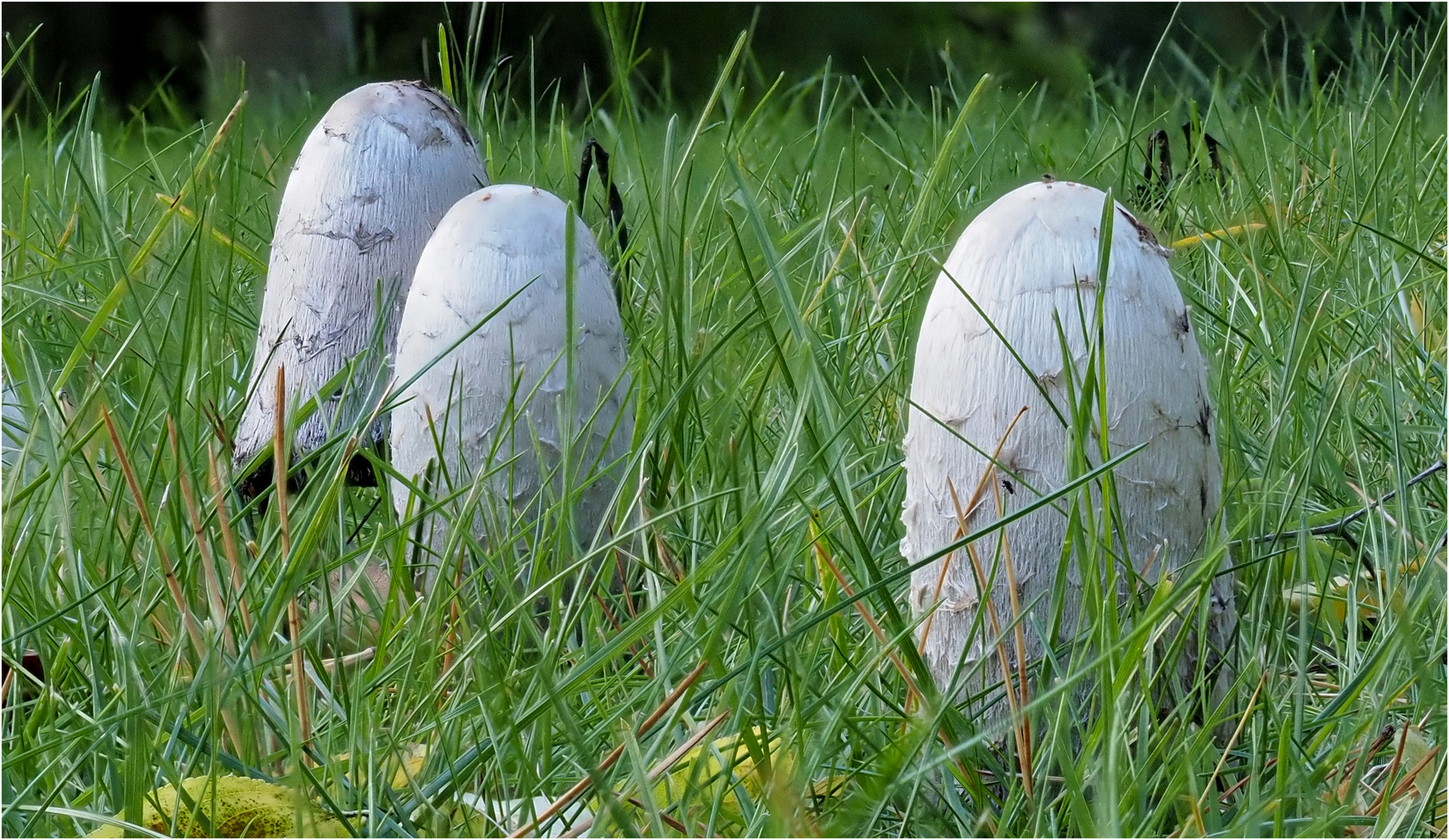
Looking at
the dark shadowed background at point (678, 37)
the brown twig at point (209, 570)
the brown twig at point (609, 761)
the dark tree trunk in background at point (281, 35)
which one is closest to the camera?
the brown twig at point (609, 761)

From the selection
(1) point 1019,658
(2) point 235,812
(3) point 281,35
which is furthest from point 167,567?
(3) point 281,35

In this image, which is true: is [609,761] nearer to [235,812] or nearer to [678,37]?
[235,812]

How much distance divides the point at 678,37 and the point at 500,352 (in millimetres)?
6512

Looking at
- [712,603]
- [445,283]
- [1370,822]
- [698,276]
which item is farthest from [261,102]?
[1370,822]

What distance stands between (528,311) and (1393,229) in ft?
4.46

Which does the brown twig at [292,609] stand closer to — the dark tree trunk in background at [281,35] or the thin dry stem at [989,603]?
the thin dry stem at [989,603]

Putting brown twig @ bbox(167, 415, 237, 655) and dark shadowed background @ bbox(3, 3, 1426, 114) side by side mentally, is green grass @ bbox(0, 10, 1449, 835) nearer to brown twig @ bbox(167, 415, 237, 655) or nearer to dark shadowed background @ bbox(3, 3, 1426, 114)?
brown twig @ bbox(167, 415, 237, 655)

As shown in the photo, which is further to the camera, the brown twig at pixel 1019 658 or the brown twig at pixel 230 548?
the brown twig at pixel 230 548

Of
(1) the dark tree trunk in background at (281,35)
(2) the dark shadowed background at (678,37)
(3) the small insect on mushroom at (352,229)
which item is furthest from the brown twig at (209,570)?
(1) the dark tree trunk in background at (281,35)

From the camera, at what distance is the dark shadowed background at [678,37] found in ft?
20.6

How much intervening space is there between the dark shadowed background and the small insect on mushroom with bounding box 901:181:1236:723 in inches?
191

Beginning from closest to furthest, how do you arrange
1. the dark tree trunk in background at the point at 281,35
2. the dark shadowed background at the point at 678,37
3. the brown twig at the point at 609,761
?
the brown twig at the point at 609,761 → the dark tree trunk in background at the point at 281,35 → the dark shadowed background at the point at 678,37

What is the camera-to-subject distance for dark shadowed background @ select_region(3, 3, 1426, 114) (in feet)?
20.6

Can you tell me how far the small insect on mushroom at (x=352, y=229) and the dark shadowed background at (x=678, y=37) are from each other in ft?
14.1
